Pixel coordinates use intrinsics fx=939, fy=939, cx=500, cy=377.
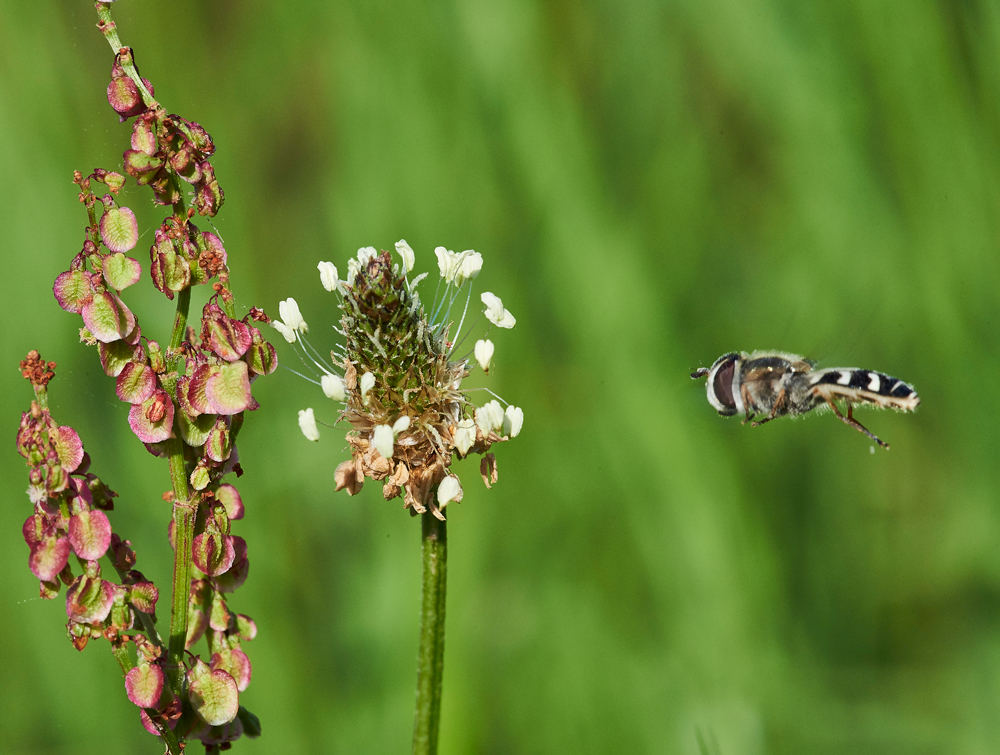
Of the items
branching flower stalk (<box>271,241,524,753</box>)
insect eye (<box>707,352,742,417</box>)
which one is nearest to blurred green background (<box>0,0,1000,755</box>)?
insect eye (<box>707,352,742,417</box>)

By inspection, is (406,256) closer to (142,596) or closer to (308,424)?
(308,424)

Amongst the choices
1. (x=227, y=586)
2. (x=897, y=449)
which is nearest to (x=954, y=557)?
(x=897, y=449)

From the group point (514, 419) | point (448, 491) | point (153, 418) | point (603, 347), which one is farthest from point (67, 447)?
point (603, 347)

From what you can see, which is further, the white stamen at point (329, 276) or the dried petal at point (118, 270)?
A: the white stamen at point (329, 276)

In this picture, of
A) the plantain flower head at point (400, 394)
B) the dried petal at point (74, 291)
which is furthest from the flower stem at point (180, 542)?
the plantain flower head at point (400, 394)

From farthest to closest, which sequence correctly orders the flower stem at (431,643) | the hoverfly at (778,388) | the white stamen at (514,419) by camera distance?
1. the hoverfly at (778,388)
2. the white stamen at (514,419)
3. the flower stem at (431,643)

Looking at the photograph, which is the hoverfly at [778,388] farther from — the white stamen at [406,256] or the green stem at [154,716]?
the green stem at [154,716]

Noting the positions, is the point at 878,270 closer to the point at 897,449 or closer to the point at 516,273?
the point at 897,449

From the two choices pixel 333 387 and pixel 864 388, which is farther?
pixel 864 388
